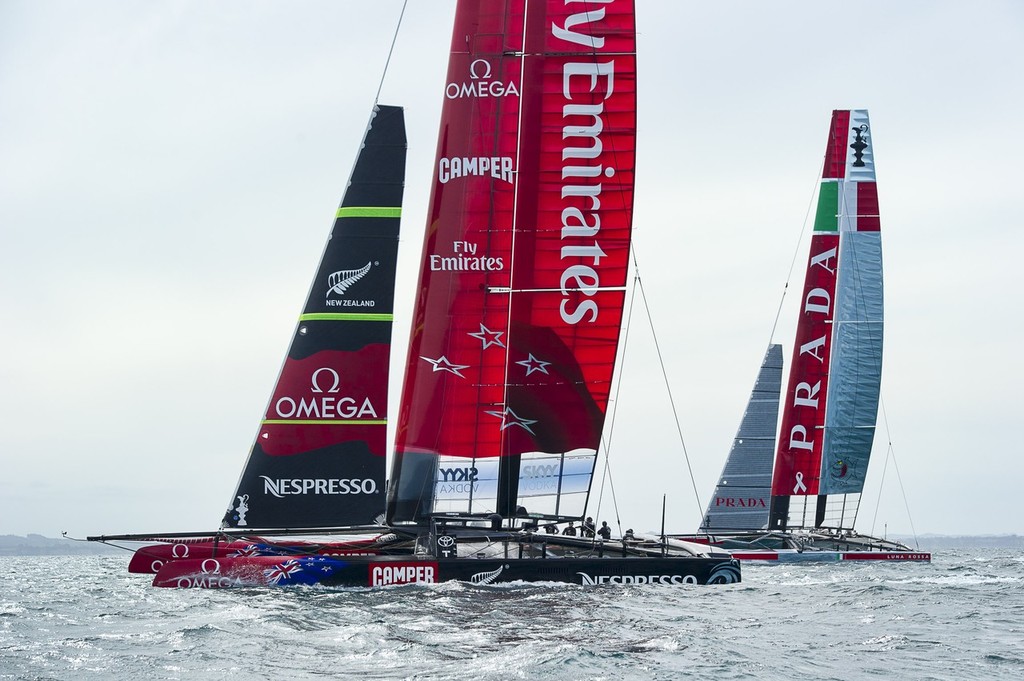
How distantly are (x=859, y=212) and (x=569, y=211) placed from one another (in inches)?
704

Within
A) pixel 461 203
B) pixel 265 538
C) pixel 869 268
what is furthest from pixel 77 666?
pixel 869 268

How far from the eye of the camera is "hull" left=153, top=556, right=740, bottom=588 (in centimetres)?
1873

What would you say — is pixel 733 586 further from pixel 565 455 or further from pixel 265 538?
pixel 265 538

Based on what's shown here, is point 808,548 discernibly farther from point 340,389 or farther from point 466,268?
point 340,389

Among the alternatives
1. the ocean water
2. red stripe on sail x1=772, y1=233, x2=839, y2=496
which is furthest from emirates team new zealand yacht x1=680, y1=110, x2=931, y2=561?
the ocean water

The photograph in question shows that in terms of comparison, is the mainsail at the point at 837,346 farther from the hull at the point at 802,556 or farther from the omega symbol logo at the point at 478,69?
the omega symbol logo at the point at 478,69

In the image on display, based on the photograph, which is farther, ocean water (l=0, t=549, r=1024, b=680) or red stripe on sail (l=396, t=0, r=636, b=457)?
red stripe on sail (l=396, t=0, r=636, b=457)

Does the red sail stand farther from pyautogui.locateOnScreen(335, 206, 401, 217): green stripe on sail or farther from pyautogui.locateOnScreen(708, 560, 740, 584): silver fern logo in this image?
pyautogui.locateOnScreen(335, 206, 401, 217): green stripe on sail

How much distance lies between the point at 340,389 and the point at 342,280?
1.94 m

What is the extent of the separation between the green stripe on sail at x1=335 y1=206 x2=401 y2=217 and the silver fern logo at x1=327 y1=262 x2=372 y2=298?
1033 mm

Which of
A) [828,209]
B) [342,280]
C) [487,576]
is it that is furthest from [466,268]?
[828,209]

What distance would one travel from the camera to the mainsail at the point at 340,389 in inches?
803

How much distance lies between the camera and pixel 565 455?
2200cm

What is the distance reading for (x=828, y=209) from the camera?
1452 inches
